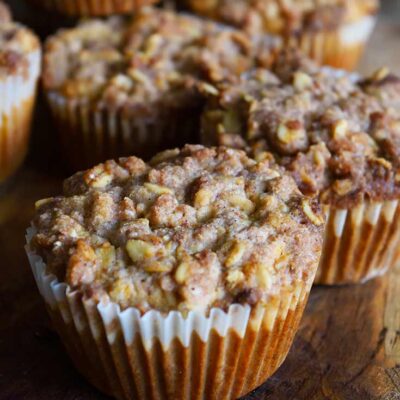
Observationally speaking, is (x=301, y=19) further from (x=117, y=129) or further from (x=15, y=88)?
(x=15, y=88)

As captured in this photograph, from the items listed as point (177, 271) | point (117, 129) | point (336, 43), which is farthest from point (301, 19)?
point (177, 271)

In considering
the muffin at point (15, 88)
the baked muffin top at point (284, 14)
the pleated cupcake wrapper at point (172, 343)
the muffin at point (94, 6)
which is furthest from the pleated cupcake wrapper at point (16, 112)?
the baked muffin top at point (284, 14)

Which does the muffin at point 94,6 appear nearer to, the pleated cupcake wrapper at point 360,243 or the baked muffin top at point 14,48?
the baked muffin top at point 14,48

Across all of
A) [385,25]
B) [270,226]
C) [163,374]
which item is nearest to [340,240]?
[270,226]

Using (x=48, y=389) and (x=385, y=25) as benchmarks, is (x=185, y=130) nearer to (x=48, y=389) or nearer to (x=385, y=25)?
(x=48, y=389)

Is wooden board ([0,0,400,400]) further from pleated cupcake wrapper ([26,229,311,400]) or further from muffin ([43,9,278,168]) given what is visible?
muffin ([43,9,278,168])

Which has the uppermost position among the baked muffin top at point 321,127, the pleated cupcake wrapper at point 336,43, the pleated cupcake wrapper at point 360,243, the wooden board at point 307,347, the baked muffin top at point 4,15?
the baked muffin top at point 4,15
